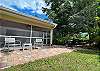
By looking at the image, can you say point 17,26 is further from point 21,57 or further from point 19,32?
point 21,57

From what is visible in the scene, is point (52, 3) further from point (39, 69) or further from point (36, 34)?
point (39, 69)

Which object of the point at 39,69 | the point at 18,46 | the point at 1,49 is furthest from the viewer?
the point at 18,46

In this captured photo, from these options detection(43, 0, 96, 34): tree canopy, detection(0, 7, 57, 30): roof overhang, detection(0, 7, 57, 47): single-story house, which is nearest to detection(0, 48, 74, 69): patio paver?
detection(0, 7, 57, 47): single-story house

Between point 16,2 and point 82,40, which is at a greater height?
point 16,2

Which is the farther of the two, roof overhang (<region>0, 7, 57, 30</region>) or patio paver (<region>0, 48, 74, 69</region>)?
roof overhang (<region>0, 7, 57, 30</region>)

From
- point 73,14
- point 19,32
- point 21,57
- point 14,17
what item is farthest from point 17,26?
point 73,14

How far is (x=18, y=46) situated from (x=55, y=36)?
9779mm

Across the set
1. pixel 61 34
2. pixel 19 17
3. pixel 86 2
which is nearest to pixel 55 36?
pixel 61 34

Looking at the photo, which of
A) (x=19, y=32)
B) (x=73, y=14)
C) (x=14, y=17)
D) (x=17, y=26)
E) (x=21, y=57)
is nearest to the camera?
(x=21, y=57)

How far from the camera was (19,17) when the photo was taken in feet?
49.7

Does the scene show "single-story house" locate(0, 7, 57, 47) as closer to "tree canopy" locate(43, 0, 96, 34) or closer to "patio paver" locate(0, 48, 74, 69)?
"patio paver" locate(0, 48, 74, 69)

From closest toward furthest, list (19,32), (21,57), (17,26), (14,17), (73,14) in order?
(21,57) → (14,17) → (17,26) → (19,32) → (73,14)

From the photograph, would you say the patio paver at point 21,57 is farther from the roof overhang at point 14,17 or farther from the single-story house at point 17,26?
the roof overhang at point 14,17

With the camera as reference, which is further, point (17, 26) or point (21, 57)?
point (17, 26)
